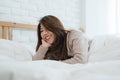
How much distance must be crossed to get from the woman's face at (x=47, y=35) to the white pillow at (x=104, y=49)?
279 millimetres

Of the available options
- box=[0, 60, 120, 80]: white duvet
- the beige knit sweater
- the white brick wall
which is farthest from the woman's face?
box=[0, 60, 120, 80]: white duvet

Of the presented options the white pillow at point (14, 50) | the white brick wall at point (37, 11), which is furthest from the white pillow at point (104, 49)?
the white brick wall at point (37, 11)

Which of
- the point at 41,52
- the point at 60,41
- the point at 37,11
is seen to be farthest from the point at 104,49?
the point at 37,11

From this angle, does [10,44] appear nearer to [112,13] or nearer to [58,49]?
[58,49]

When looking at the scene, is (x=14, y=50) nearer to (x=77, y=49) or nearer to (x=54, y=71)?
(x=77, y=49)

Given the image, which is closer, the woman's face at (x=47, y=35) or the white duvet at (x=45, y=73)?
the white duvet at (x=45, y=73)

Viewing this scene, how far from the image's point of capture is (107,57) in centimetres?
131

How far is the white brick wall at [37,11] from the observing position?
1830mm

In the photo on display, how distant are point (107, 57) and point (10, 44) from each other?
0.60m

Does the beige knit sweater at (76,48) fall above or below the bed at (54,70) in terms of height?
below

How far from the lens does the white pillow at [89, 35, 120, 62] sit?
1304 mm

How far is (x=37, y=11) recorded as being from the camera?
206 centimetres

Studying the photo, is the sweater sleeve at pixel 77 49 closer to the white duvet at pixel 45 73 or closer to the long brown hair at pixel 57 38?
the long brown hair at pixel 57 38

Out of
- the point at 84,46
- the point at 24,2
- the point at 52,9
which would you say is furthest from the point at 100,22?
the point at 84,46
